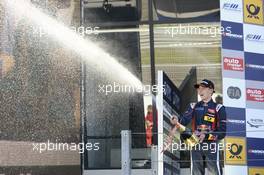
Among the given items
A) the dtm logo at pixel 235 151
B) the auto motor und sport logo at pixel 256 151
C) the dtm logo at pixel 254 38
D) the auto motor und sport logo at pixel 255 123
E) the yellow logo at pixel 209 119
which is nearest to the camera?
the yellow logo at pixel 209 119

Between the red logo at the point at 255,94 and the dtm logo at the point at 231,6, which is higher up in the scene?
the dtm logo at the point at 231,6

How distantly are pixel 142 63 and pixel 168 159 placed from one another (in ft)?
8.20

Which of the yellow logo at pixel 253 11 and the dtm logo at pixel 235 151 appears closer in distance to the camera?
the dtm logo at pixel 235 151

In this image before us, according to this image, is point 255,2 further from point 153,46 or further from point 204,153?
point 204,153

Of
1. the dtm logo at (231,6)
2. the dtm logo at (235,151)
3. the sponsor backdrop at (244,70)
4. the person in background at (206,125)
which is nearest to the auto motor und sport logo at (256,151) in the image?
the sponsor backdrop at (244,70)

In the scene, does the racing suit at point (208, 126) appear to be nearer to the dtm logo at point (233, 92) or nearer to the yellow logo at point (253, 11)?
the dtm logo at point (233, 92)

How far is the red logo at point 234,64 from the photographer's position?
7855 millimetres

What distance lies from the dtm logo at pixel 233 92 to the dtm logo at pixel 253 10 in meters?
0.92

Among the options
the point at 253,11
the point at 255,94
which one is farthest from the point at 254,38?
the point at 255,94

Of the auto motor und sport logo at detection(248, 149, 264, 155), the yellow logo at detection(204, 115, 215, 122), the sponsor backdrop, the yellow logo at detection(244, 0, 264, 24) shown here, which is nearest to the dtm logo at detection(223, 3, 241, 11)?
the sponsor backdrop

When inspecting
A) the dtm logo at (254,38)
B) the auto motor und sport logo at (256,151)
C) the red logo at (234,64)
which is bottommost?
the auto motor und sport logo at (256,151)

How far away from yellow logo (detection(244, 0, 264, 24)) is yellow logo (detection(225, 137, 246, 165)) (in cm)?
150

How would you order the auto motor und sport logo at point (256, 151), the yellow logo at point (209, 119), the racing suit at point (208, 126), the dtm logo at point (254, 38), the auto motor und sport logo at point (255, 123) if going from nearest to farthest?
the racing suit at point (208, 126) → the yellow logo at point (209, 119) → the auto motor und sport logo at point (256, 151) → the auto motor und sport logo at point (255, 123) → the dtm logo at point (254, 38)

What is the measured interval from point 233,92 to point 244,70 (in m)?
0.30
